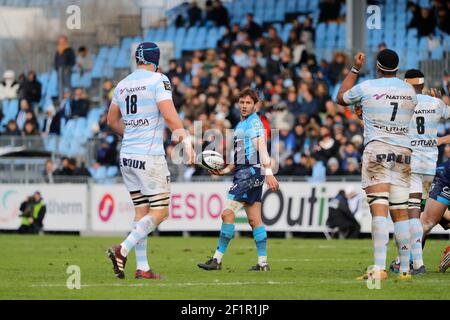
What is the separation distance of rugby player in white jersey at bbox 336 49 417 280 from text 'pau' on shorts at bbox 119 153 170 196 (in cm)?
220

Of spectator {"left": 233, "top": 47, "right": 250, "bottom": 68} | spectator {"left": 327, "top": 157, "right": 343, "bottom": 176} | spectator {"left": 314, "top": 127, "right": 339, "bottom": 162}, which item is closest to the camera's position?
spectator {"left": 327, "top": 157, "right": 343, "bottom": 176}

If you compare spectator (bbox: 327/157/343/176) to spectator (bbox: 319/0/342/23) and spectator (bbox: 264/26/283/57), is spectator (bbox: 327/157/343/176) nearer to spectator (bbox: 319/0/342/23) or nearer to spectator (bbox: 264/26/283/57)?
spectator (bbox: 264/26/283/57)

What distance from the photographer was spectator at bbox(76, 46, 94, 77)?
3712 cm

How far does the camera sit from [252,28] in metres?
35.0

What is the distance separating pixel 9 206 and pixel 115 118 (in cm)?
1674

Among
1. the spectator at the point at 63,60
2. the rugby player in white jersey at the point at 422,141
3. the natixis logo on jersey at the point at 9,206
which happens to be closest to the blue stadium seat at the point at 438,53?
the natixis logo on jersey at the point at 9,206

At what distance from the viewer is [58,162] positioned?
100ft

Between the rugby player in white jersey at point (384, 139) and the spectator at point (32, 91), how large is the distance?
24.4 meters

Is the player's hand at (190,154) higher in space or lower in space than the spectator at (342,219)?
higher

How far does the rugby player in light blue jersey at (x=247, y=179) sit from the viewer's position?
580 inches

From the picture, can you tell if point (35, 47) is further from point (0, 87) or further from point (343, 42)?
point (343, 42)

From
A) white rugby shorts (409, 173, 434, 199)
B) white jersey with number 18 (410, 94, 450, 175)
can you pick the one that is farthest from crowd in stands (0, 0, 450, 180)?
white jersey with number 18 (410, 94, 450, 175)

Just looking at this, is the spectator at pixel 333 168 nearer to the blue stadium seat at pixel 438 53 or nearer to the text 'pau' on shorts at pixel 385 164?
the blue stadium seat at pixel 438 53
